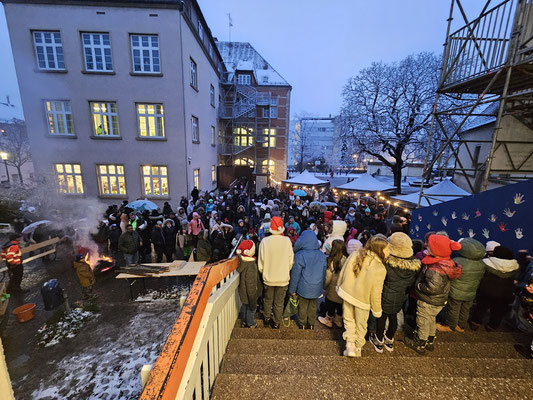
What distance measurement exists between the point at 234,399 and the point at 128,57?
15334 millimetres

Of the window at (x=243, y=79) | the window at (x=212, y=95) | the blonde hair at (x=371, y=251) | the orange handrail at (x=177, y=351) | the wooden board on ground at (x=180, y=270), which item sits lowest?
the wooden board on ground at (x=180, y=270)

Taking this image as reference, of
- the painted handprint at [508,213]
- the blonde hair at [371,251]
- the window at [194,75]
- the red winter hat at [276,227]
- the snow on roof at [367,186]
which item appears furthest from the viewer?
the window at [194,75]

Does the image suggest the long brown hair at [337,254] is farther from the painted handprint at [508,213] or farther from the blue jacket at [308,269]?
the painted handprint at [508,213]

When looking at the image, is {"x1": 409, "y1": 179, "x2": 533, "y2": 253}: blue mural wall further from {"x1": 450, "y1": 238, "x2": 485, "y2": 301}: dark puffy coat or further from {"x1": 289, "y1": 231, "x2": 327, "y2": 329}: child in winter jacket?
{"x1": 289, "y1": 231, "x2": 327, "y2": 329}: child in winter jacket

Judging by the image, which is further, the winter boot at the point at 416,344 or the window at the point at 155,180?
the window at the point at 155,180

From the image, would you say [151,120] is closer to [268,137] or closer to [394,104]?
→ [268,137]

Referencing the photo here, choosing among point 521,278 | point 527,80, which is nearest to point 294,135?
point 527,80

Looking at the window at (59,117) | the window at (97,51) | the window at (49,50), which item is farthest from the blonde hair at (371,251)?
the window at (49,50)

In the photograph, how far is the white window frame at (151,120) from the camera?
12633 millimetres

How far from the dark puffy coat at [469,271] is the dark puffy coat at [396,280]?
0.79 m

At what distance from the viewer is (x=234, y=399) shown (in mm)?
2090

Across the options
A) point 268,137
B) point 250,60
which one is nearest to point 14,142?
point 250,60

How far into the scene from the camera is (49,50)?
39.2ft

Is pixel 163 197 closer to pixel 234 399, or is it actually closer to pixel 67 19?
pixel 67 19
